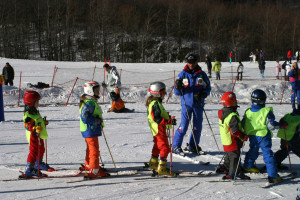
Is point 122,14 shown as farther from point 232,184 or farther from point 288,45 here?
point 232,184

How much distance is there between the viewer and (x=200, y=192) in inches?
169

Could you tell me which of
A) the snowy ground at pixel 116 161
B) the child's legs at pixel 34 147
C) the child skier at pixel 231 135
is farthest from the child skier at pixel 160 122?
the child's legs at pixel 34 147

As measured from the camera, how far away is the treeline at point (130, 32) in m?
50.5

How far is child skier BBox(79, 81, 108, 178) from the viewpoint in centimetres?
474

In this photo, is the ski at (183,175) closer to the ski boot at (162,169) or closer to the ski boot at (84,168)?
the ski boot at (162,169)

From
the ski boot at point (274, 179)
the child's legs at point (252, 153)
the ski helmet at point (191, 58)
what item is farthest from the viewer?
the ski helmet at point (191, 58)

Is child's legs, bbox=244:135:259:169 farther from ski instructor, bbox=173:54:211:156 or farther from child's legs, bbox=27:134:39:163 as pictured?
child's legs, bbox=27:134:39:163

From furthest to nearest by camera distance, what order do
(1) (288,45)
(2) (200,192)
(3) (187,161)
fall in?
(1) (288,45) < (3) (187,161) < (2) (200,192)

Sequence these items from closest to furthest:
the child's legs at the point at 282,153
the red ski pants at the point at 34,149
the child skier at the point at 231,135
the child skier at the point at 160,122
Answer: the child skier at the point at 231,135, the child skier at the point at 160,122, the red ski pants at the point at 34,149, the child's legs at the point at 282,153

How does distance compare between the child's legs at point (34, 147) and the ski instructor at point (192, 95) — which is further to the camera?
the ski instructor at point (192, 95)

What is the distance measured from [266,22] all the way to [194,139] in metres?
53.4

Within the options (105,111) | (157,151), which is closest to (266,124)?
(157,151)

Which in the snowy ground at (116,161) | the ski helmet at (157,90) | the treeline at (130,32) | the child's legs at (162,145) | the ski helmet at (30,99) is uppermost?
the treeline at (130,32)

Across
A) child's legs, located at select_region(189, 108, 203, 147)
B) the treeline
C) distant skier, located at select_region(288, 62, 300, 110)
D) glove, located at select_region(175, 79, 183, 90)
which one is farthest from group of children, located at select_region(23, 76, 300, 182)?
the treeline
